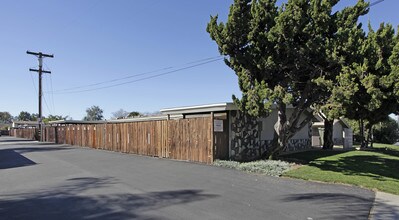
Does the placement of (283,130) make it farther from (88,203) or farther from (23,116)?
(23,116)

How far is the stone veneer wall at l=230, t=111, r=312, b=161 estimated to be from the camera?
15.1m

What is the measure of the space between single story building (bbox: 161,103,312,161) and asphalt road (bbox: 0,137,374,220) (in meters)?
3.00

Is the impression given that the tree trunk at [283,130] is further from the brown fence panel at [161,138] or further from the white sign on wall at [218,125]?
the brown fence panel at [161,138]

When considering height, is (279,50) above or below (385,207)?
above

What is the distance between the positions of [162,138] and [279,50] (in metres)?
7.86

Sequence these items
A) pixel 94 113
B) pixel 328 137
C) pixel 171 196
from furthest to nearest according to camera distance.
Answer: pixel 94 113 < pixel 328 137 < pixel 171 196

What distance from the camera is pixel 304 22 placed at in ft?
39.9

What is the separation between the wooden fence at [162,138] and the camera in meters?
14.7

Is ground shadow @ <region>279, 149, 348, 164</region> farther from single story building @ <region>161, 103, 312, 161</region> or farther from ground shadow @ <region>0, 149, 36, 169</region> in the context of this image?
ground shadow @ <region>0, 149, 36, 169</region>

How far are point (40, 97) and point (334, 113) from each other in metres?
36.3

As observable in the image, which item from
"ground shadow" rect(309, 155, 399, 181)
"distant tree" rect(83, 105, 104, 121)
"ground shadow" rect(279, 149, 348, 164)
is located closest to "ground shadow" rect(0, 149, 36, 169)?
"ground shadow" rect(279, 149, 348, 164)

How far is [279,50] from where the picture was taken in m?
12.9

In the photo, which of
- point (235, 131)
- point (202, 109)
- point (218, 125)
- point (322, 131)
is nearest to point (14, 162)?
point (202, 109)

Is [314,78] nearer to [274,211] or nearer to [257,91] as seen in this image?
[257,91]
